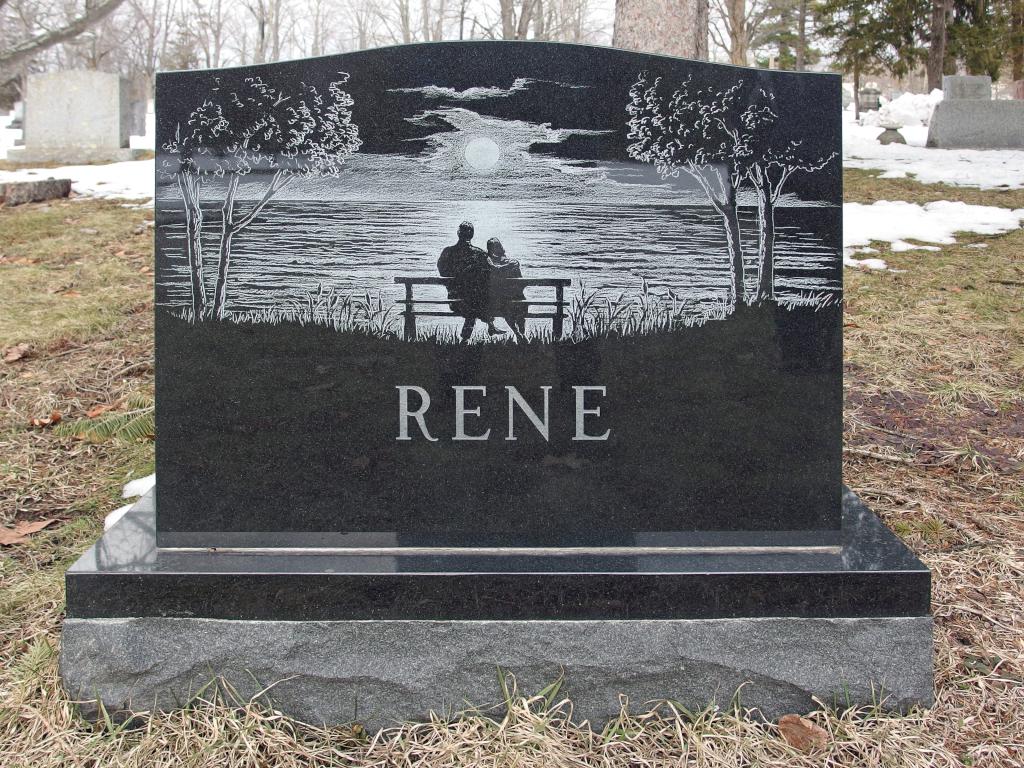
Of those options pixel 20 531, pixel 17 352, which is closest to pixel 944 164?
pixel 17 352

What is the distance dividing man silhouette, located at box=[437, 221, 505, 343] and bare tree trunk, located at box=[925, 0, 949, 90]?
2002 cm

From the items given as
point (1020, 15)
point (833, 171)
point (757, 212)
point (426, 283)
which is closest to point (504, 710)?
point (426, 283)

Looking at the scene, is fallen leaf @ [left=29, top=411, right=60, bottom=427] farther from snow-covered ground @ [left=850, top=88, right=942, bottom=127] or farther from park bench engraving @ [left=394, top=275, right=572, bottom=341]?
snow-covered ground @ [left=850, top=88, right=942, bottom=127]

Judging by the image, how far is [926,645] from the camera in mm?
2125

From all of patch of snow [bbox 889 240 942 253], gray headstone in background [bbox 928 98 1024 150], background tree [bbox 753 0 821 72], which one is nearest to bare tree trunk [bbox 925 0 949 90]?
gray headstone in background [bbox 928 98 1024 150]

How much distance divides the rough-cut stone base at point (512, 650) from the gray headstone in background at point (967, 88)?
44.2ft

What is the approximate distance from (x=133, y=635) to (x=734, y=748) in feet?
4.70

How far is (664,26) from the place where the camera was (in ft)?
22.4

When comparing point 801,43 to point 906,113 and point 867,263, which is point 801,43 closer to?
point 906,113

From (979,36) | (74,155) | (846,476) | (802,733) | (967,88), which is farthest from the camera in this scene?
(979,36)

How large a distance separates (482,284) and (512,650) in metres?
0.90

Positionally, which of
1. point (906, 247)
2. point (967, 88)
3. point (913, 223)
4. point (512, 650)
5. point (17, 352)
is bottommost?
point (512, 650)

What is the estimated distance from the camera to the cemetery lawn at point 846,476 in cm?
203

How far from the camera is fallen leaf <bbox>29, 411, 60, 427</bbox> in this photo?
4085 millimetres
